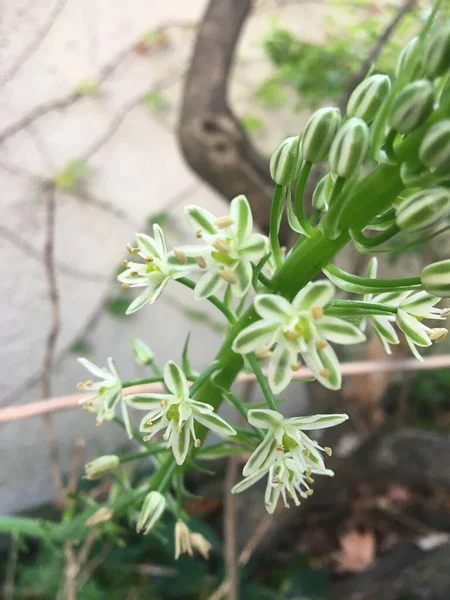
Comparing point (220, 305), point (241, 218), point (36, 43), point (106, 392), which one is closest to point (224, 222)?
point (241, 218)

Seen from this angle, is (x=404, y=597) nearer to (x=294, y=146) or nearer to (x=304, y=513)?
(x=304, y=513)

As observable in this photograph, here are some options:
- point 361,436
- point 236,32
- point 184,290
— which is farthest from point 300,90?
point 361,436

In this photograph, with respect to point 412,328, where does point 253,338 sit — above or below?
above

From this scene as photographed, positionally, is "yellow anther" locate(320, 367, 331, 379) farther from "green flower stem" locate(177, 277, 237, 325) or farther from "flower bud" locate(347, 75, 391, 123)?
"flower bud" locate(347, 75, 391, 123)

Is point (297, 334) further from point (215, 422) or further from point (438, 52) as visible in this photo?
point (438, 52)

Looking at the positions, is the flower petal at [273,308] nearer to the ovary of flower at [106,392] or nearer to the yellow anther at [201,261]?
the yellow anther at [201,261]

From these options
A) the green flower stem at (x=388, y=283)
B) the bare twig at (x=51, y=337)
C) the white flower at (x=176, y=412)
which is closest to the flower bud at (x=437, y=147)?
the green flower stem at (x=388, y=283)
